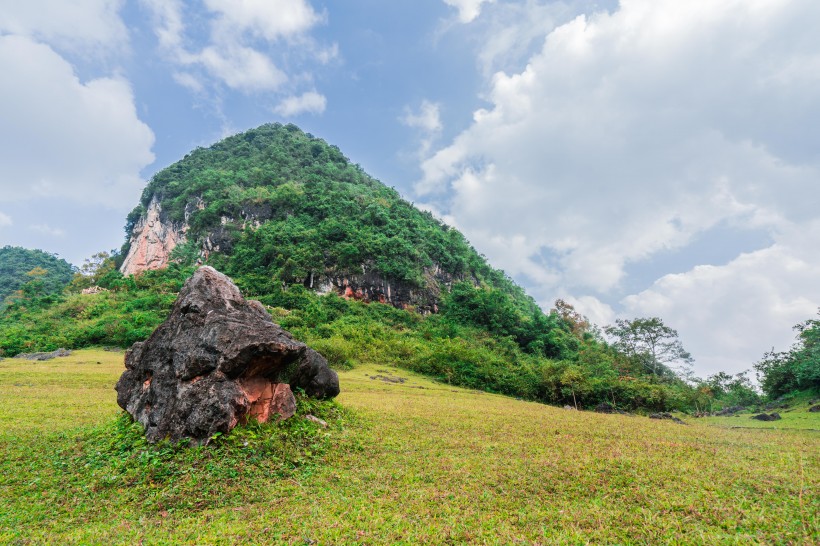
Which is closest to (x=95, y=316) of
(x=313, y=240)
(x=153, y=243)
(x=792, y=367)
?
(x=313, y=240)

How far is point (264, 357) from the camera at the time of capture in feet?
29.3

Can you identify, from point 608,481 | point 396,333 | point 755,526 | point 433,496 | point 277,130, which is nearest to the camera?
point 755,526

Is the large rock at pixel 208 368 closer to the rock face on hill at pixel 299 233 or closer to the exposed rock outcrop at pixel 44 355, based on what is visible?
the exposed rock outcrop at pixel 44 355

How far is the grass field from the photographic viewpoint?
204 inches

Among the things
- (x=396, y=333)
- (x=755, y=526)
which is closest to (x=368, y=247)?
(x=396, y=333)

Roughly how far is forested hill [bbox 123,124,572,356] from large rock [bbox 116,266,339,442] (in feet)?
135

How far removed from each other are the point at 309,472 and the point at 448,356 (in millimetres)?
27311

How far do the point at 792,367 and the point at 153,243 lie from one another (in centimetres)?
Answer: 9094

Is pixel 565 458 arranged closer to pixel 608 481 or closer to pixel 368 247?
pixel 608 481

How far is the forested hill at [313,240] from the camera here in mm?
54844

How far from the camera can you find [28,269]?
86.7 metres

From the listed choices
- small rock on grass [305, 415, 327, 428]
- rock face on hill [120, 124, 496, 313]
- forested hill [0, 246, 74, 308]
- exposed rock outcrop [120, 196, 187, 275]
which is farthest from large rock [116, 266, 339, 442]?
forested hill [0, 246, 74, 308]

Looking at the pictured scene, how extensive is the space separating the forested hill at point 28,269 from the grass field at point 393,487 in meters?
81.6

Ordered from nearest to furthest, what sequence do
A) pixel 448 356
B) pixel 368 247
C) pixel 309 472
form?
1. pixel 309 472
2. pixel 448 356
3. pixel 368 247
